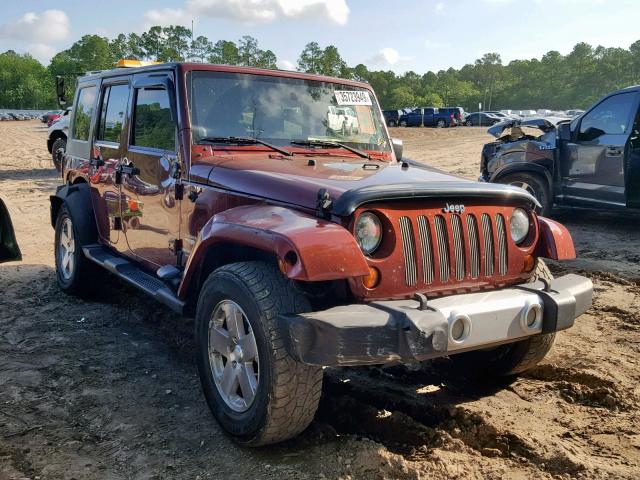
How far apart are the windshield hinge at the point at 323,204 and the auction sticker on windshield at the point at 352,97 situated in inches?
69.0

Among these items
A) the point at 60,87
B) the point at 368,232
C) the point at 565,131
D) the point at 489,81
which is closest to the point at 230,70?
the point at 368,232

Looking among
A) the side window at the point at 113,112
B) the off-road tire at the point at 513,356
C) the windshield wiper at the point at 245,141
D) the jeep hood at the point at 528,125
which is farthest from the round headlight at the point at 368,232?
the jeep hood at the point at 528,125

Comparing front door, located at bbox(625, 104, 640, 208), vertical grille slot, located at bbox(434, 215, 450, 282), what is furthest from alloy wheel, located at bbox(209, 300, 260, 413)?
front door, located at bbox(625, 104, 640, 208)

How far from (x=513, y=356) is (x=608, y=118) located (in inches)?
216

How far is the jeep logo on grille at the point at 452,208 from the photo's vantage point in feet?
10.5

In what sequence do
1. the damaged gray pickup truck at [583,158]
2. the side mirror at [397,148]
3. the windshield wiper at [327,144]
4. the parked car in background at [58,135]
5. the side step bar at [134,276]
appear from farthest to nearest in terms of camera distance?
the parked car in background at [58,135] → the damaged gray pickup truck at [583,158] → the side mirror at [397,148] → the windshield wiper at [327,144] → the side step bar at [134,276]

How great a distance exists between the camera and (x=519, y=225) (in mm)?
3568

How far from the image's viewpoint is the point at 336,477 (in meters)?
2.87

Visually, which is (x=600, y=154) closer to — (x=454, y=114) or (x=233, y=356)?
(x=233, y=356)

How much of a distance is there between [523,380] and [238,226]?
2.15m

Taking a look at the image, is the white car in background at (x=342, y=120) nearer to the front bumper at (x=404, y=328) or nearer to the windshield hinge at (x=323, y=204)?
the windshield hinge at (x=323, y=204)

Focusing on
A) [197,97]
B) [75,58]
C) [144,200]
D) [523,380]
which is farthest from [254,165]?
[75,58]

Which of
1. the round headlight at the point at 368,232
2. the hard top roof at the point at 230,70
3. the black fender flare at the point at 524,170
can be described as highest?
the hard top roof at the point at 230,70

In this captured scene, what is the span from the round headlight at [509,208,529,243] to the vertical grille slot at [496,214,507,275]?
127 mm
